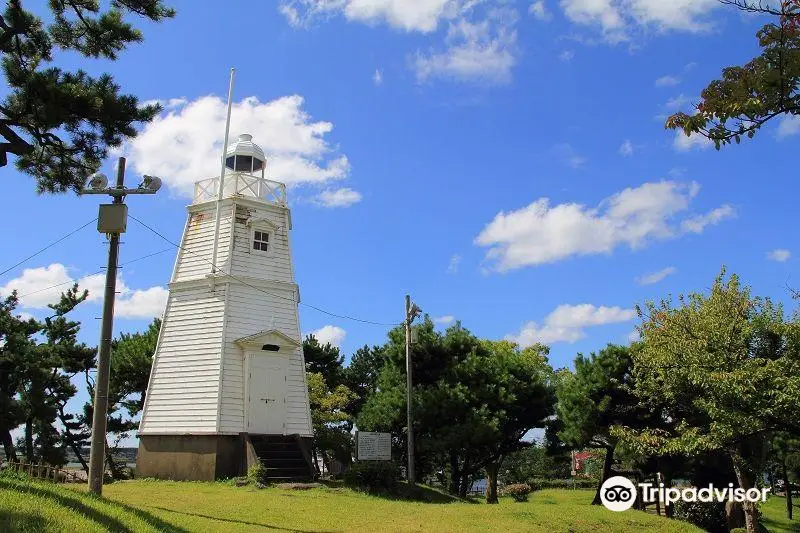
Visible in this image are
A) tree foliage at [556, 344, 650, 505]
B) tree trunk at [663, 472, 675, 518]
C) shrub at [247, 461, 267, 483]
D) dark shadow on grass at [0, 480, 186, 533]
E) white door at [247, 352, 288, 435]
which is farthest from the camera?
tree foliage at [556, 344, 650, 505]

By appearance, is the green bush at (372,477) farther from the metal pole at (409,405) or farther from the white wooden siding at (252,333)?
the white wooden siding at (252,333)

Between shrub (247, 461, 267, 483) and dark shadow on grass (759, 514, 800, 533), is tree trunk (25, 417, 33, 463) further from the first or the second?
dark shadow on grass (759, 514, 800, 533)

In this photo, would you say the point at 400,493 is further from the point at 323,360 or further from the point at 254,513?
the point at 323,360

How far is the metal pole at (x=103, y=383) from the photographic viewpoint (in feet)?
38.5

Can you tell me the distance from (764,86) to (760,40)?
0.41m

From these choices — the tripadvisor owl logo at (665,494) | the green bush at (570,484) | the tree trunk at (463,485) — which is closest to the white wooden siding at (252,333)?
the tree trunk at (463,485)

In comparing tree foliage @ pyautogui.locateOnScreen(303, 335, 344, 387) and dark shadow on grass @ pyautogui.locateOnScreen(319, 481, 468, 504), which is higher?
tree foliage @ pyautogui.locateOnScreen(303, 335, 344, 387)

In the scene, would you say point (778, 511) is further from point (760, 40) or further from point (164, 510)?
point (760, 40)

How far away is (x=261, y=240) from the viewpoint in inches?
901

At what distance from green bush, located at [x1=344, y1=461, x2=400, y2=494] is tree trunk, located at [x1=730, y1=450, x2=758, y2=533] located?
9.88 m

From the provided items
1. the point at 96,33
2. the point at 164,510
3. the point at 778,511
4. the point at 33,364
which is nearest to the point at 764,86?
the point at 96,33

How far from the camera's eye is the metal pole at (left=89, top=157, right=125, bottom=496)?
11734 mm

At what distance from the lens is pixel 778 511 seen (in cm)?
4097

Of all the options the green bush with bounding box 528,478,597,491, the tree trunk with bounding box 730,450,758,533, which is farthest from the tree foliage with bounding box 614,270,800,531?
the green bush with bounding box 528,478,597,491
